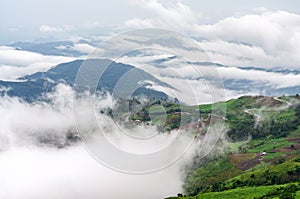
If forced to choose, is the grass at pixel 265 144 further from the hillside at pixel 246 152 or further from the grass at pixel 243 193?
the grass at pixel 243 193

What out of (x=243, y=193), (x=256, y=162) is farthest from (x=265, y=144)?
(x=243, y=193)

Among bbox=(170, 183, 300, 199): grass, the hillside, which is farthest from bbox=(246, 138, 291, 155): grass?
bbox=(170, 183, 300, 199): grass

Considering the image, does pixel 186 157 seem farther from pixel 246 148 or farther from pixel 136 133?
pixel 136 133

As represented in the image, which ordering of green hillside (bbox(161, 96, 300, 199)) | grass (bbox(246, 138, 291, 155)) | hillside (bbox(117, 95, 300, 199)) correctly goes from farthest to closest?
grass (bbox(246, 138, 291, 155)), green hillside (bbox(161, 96, 300, 199)), hillside (bbox(117, 95, 300, 199))

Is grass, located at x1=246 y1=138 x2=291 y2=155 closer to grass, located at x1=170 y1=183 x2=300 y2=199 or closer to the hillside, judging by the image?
the hillside

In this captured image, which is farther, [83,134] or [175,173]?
[175,173]

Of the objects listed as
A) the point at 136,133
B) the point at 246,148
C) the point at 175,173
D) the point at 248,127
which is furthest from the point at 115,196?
the point at 136,133

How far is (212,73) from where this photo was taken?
988 inches

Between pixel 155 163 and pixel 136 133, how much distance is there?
5339 mm

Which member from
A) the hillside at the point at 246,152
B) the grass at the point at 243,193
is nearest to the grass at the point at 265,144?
the hillside at the point at 246,152

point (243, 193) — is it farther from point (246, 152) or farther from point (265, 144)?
point (265, 144)

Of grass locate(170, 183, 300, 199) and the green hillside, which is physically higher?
the green hillside

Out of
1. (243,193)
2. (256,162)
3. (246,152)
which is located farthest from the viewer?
(246,152)

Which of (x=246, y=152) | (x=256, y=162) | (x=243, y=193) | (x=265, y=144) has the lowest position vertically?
(x=243, y=193)
